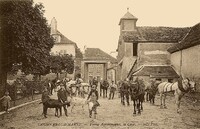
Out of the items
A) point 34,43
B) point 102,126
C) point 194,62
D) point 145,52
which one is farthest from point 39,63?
point 145,52

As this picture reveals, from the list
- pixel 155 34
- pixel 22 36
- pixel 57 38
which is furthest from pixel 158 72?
pixel 22 36

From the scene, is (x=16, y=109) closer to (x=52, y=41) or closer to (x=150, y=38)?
(x=52, y=41)

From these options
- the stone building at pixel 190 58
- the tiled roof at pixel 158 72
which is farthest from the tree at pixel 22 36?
the tiled roof at pixel 158 72

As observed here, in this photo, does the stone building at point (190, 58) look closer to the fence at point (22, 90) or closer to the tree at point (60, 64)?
the tree at point (60, 64)

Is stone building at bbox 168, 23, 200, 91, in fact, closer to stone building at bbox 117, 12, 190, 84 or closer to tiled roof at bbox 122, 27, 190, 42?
stone building at bbox 117, 12, 190, 84

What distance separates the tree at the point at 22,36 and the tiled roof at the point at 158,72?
13485 mm

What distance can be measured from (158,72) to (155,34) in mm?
6041

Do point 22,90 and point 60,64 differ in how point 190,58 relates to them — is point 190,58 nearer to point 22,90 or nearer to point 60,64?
point 60,64

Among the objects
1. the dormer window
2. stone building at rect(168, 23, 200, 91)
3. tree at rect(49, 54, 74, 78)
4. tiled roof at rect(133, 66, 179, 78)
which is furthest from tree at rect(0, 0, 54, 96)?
tiled roof at rect(133, 66, 179, 78)

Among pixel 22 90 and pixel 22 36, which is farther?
pixel 22 90

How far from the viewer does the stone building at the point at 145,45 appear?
1155 inches

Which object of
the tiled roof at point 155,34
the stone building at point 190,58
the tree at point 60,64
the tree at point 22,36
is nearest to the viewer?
the tree at point 22,36

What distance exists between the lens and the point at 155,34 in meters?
31.0

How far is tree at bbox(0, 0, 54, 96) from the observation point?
11648 millimetres
